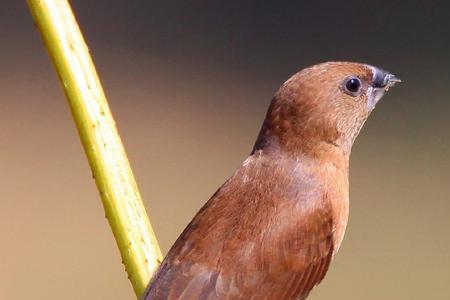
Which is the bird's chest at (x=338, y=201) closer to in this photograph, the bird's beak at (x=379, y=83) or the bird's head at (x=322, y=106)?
the bird's head at (x=322, y=106)

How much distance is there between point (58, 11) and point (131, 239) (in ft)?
1.39

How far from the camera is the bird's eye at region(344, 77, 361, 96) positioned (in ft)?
7.77

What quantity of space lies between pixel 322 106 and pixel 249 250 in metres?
0.54

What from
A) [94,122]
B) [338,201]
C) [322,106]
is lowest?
[338,201]

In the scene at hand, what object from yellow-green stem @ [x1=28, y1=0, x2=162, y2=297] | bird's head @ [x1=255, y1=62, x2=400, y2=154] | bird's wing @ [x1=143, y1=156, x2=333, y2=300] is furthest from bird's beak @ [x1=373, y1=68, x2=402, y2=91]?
yellow-green stem @ [x1=28, y1=0, x2=162, y2=297]

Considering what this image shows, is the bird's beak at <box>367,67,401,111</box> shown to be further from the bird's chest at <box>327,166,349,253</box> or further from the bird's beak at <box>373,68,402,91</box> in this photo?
the bird's chest at <box>327,166,349,253</box>

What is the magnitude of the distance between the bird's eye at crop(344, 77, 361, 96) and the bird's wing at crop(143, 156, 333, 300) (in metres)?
0.34

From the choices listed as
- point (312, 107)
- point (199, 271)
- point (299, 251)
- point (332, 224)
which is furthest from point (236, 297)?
point (312, 107)

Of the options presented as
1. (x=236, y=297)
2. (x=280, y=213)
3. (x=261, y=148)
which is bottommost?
(x=236, y=297)

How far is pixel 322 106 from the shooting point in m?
2.34

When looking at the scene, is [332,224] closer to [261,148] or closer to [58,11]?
[261,148]

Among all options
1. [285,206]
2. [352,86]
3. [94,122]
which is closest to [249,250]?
[285,206]

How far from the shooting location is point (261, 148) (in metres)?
2.43

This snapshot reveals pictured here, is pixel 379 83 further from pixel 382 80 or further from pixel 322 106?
pixel 322 106
